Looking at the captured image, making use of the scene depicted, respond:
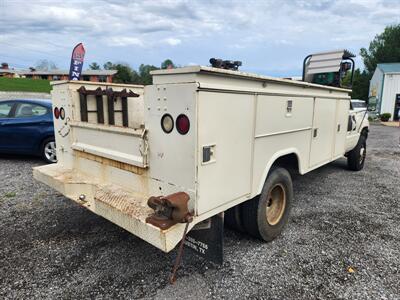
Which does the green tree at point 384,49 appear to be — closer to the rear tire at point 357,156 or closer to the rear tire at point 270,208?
the rear tire at point 357,156

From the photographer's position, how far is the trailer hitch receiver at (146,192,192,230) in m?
2.13

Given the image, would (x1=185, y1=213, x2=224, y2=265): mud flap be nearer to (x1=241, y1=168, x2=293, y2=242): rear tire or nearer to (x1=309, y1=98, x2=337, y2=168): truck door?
(x1=241, y1=168, x2=293, y2=242): rear tire

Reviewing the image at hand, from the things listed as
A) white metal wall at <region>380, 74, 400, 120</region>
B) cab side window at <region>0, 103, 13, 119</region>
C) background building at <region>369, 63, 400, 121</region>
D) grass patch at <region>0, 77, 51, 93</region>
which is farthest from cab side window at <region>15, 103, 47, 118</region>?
grass patch at <region>0, 77, 51, 93</region>

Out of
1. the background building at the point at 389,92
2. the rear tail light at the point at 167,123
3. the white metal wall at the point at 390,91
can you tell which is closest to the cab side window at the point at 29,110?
the rear tail light at the point at 167,123

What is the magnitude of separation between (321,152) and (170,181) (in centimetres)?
283

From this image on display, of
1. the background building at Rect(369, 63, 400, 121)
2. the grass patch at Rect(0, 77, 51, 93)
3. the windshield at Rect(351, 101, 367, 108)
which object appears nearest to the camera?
the windshield at Rect(351, 101, 367, 108)

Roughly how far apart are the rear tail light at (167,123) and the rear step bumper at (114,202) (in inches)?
25.8

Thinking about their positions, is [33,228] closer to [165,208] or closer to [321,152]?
[165,208]

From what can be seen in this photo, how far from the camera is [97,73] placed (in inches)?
2985

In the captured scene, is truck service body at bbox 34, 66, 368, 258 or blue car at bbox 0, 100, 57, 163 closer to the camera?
truck service body at bbox 34, 66, 368, 258

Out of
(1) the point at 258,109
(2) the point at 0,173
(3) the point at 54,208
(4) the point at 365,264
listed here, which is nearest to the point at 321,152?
(4) the point at 365,264

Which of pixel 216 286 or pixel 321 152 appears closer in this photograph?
pixel 216 286

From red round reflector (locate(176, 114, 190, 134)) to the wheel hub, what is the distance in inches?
67.2

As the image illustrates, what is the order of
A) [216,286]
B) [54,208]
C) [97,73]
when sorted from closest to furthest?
[216,286] < [54,208] < [97,73]
